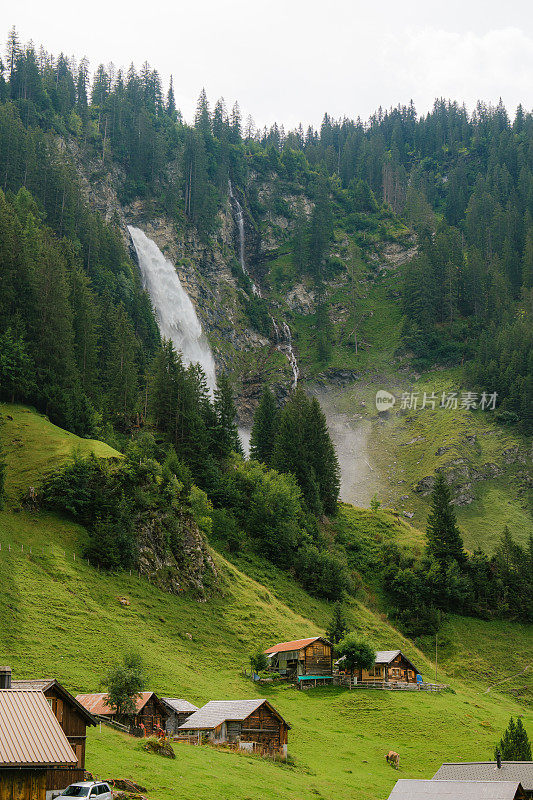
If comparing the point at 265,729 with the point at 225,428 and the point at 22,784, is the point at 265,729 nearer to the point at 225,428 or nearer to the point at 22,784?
the point at 22,784

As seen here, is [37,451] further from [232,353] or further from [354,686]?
[232,353]

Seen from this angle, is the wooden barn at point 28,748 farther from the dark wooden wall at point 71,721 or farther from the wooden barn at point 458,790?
the wooden barn at point 458,790

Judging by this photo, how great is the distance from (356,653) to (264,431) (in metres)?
58.2

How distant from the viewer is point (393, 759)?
57531mm

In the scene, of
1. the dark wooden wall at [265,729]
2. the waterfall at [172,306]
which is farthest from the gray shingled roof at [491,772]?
the waterfall at [172,306]

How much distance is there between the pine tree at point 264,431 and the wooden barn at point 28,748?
308 feet

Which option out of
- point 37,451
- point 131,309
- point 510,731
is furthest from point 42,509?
point 131,309

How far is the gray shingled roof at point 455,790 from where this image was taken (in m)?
39.5

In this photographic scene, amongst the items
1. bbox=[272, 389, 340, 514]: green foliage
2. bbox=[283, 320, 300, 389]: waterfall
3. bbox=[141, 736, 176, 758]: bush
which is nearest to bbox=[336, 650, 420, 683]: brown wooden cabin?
bbox=[141, 736, 176, 758]: bush

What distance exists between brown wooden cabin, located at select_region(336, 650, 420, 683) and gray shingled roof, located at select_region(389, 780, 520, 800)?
113ft

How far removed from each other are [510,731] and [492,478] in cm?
9001

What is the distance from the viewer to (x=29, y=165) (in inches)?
5492

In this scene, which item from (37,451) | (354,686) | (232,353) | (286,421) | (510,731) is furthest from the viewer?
(232,353)

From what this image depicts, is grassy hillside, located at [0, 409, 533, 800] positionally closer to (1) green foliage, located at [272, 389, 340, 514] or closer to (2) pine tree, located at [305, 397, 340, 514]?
(1) green foliage, located at [272, 389, 340, 514]
